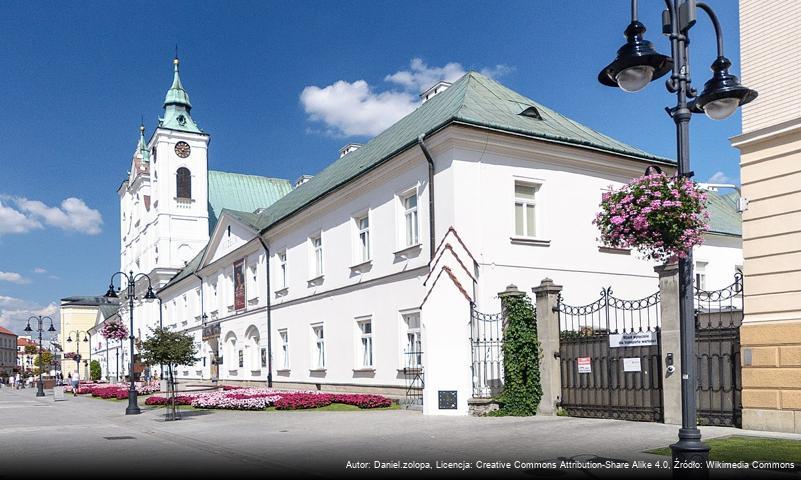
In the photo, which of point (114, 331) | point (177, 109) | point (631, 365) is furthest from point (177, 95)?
point (631, 365)

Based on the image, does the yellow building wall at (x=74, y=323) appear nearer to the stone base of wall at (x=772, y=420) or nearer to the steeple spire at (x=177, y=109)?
the steeple spire at (x=177, y=109)

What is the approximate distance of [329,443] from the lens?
1449 centimetres

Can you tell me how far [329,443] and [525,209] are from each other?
11.1 m

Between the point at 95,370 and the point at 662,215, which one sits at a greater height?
the point at 662,215

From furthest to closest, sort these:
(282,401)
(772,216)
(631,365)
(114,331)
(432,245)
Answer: (114,331), (282,401), (432,245), (631,365), (772,216)

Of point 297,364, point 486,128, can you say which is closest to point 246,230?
point 297,364

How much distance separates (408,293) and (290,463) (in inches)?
485

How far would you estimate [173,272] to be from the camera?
6738 cm

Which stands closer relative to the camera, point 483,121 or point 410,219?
point 483,121

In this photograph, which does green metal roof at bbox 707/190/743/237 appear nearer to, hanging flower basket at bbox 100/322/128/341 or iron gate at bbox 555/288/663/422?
iron gate at bbox 555/288/663/422

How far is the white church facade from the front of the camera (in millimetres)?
21422

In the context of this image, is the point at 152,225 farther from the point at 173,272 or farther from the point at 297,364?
the point at 297,364

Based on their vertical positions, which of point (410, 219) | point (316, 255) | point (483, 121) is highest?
point (483, 121)

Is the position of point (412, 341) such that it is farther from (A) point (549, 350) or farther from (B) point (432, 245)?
(A) point (549, 350)
